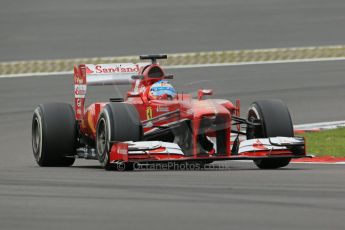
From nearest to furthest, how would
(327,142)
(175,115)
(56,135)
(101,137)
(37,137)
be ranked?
(175,115)
(101,137)
(56,135)
(37,137)
(327,142)

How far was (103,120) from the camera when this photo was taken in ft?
50.4

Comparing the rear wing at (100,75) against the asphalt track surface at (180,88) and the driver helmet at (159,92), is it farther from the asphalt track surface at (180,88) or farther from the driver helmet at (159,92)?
the driver helmet at (159,92)

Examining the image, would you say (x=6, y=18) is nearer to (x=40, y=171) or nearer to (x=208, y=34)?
(x=208, y=34)

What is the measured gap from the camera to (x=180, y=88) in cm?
2720

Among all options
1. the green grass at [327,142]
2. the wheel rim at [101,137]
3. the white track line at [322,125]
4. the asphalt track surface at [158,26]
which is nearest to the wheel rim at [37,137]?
the wheel rim at [101,137]

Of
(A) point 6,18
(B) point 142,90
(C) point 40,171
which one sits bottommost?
(C) point 40,171

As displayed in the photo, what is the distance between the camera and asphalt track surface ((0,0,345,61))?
33312mm

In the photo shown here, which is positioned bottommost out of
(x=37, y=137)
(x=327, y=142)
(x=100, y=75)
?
(x=327, y=142)

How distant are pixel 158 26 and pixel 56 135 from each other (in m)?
19.2

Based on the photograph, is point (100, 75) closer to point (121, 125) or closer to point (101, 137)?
point (101, 137)

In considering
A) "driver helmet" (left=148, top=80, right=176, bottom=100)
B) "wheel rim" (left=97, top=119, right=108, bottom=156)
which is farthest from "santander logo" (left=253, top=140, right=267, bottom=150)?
"wheel rim" (left=97, top=119, right=108, bottom=156)

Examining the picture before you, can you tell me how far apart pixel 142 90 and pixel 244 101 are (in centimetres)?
989

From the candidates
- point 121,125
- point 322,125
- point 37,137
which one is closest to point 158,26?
point 322,125

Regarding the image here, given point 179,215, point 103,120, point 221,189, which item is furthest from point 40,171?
point 179,215
